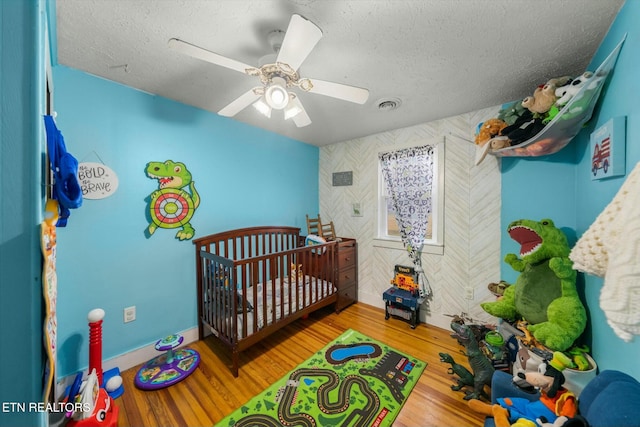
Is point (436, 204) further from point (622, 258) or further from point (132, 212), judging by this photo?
point (132, 212)

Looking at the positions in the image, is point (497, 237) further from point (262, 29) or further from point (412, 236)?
point (262, 29)

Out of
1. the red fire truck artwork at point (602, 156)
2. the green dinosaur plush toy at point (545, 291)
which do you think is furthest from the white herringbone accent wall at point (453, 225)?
the red fire truck artwork at point (602, 156)

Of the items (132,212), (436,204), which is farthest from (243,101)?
(436,204)

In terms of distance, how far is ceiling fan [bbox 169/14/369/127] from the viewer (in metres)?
0.94

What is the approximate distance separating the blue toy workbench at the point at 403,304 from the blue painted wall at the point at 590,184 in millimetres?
859

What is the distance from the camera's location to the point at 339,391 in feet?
5.04

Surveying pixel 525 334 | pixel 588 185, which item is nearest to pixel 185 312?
pixel 525 334

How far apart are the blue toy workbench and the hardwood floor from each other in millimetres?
103

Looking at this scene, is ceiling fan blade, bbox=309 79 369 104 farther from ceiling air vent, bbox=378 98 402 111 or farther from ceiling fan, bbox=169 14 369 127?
ceiling air vent, bbox=378 98 402 111

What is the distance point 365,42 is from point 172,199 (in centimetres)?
193

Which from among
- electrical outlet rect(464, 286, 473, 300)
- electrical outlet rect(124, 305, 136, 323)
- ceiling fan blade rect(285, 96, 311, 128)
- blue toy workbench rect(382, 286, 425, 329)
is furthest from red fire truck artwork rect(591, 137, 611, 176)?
electrical outlet rect(124, 305, 136, 323)

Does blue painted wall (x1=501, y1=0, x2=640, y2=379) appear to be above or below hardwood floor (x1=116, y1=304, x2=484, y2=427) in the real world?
above

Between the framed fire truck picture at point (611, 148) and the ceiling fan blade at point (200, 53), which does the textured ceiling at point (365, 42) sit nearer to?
the ceiling fan blade at point (200, 53)

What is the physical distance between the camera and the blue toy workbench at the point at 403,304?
2330mm
